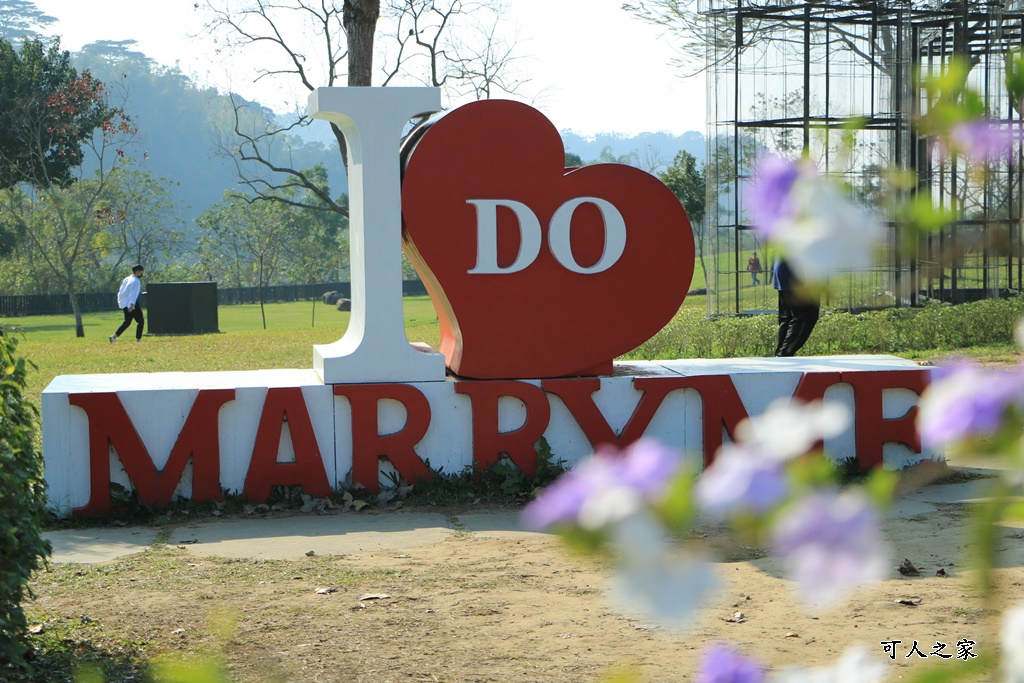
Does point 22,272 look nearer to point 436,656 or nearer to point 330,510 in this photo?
point 330,510

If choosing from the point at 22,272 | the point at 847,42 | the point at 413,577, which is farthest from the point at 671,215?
the point at 22,272

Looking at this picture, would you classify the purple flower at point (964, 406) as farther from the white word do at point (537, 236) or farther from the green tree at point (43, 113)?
the green tree at point (43, 113)

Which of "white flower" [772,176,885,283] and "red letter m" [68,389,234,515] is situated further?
"red letter m" [68,389,234,515]

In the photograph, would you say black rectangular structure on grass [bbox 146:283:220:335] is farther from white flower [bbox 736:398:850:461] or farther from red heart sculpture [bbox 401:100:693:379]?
white flower [bbox 736:398:850:461]

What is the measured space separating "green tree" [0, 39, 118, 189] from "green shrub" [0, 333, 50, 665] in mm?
28548

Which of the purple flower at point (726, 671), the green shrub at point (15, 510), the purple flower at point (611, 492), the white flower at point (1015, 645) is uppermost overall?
→ the purple flower at point (611, 492)

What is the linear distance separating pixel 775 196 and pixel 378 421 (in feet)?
22.6

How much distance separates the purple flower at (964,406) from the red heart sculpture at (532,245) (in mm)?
6900

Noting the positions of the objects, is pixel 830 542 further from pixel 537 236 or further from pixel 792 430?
pixel 537 236

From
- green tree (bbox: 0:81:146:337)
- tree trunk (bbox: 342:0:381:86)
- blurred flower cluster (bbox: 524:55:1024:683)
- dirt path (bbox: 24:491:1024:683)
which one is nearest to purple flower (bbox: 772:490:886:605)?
blurred flower cluster (bbox: 524:55:1024:683)

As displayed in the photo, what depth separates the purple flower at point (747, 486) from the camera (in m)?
0.73

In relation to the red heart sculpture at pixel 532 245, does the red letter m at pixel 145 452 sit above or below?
below

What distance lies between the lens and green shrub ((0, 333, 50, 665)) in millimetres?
3988

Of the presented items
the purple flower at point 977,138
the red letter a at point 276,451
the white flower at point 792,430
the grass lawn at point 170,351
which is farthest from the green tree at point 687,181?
the white flower at point 792,430
